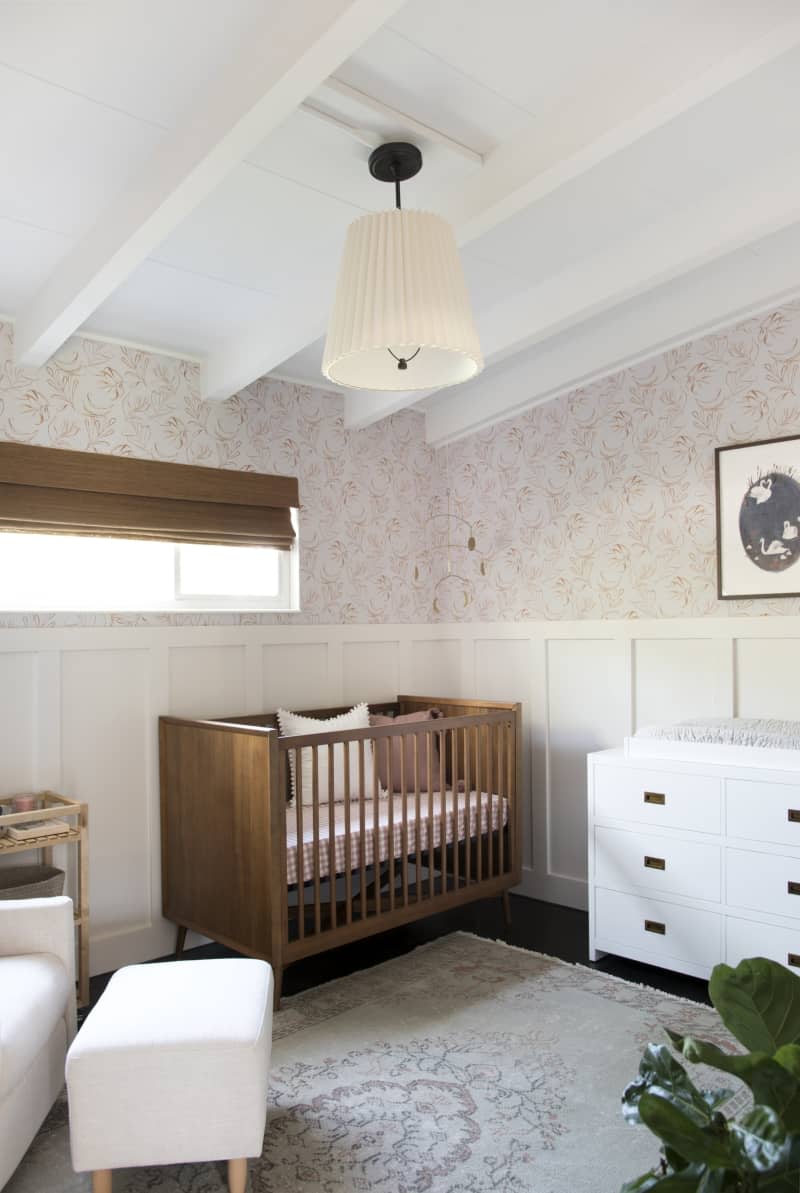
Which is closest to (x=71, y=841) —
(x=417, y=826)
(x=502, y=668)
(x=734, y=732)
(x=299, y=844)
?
(x=299, y=844)

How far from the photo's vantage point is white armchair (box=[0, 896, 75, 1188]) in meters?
1.81

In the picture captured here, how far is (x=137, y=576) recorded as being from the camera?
3.38m

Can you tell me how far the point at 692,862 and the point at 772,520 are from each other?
1235mm

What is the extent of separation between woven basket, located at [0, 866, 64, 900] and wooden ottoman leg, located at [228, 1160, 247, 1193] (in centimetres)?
120

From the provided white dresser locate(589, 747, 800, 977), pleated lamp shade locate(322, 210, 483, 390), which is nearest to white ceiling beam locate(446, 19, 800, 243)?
pleated lamp shade locate(322, 210, 483, 390)

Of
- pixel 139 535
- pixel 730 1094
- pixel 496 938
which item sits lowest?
pixel 496 938

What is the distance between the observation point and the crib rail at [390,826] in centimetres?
293

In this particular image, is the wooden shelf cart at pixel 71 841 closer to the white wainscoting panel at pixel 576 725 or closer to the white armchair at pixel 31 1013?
the white armchair at pixel 31 1013

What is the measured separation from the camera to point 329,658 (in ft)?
12.7

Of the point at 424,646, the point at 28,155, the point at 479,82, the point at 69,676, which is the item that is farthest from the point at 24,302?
the point at 424,646

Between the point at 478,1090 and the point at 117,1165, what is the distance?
3.04 feet

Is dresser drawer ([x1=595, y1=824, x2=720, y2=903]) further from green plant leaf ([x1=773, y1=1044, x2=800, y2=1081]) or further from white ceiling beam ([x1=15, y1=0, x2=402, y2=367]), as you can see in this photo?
white ceiling beam ([x1=15, y1=0, x2=402, y2=367])

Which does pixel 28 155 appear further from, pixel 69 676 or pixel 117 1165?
pixel 117 1165

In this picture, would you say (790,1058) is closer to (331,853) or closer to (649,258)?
(331,853)
